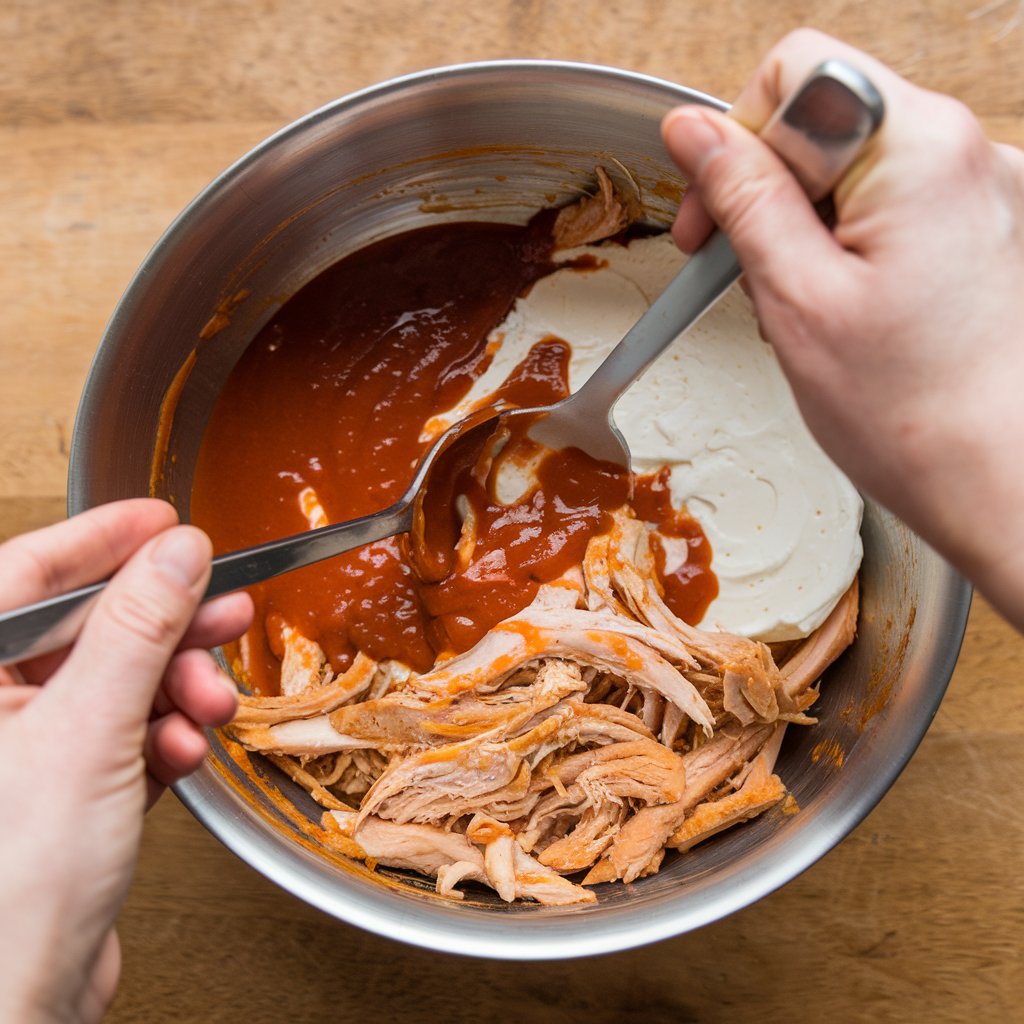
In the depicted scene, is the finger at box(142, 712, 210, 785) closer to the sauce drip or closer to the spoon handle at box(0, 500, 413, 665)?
the spoon handle at box(0, 500, 413, 665)

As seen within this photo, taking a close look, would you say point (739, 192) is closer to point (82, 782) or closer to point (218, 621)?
point (218, 621)

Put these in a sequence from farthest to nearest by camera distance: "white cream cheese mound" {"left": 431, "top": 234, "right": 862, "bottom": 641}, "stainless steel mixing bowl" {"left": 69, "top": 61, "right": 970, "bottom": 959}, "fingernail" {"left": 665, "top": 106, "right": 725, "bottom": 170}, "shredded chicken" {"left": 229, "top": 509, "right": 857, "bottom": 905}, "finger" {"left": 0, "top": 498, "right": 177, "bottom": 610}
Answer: "white cream cheese mound" {"left": 431, "top": 234, "right": 862, "bottom": 641} → "shredded chicken" {"left": 229, "top": 509, "right": 857, "bottom": 905} → "stainless steel mixing bowl" {"left": 69, "top": 61, "right": 970, "bottom": 959} → "finger" {"left": 0, "top": 498, "right": 177, "bottom": 610} → "fingernail" {"left": 665, "top": 106, "right": 725, "bottom": 170}

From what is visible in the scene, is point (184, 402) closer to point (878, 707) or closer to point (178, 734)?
point (178, 734)

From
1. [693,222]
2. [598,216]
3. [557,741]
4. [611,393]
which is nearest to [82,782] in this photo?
[557,741]

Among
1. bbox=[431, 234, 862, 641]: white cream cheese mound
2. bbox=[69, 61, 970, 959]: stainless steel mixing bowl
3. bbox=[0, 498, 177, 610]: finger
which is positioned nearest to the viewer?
bbox=[0, 498, 177, 610]: finger

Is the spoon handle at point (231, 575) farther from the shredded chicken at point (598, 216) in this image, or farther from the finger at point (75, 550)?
the shredded chicken at point (598, 216)

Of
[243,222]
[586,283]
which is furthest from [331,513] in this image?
[586,283]

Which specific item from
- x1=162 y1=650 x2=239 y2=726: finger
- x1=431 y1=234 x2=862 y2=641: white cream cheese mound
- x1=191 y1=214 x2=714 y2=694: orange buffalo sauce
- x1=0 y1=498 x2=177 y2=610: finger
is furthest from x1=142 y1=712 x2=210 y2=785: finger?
x1=431 y1=234 x2=862 y2=641: white cream cheese mound
